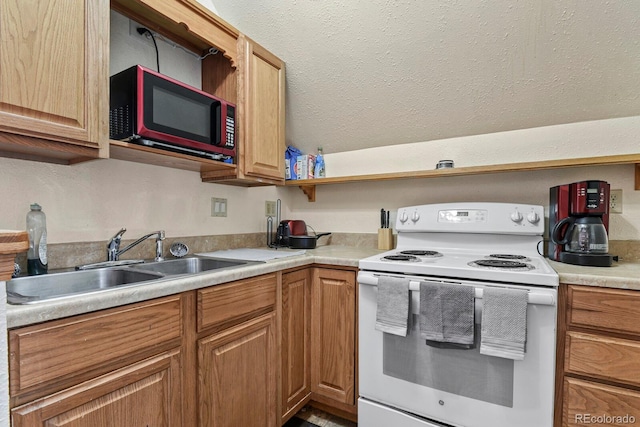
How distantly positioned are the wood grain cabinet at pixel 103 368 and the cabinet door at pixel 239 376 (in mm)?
108

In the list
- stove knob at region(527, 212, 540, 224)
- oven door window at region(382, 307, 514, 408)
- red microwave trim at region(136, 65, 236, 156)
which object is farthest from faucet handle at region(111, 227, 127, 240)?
stove knob at region(527, 212, 540, 224)

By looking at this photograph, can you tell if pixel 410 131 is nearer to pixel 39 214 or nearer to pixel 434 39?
pixel 434 39

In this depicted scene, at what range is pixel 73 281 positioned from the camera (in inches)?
47.4

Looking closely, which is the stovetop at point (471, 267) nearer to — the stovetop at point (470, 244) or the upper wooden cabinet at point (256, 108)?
the stovetop at point (470, 244)

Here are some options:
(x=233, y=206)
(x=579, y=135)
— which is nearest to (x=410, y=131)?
(x=579, y=135)

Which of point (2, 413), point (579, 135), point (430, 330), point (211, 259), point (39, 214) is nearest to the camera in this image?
point (2, 413)

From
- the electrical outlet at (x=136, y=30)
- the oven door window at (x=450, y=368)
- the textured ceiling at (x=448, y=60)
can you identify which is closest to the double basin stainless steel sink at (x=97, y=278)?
the oven door window at (x=450, y=368)

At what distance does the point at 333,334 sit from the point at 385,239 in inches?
29.0

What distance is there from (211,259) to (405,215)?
118 cm

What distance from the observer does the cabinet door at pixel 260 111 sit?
1698 mm

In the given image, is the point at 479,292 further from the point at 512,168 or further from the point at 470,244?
the point at 512,168

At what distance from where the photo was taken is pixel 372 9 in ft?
5.32

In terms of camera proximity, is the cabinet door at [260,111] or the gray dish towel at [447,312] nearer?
Result: the gray dish towel at [447,312]

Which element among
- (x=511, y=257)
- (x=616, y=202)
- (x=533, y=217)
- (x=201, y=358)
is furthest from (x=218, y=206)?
(x=616, y=202)
